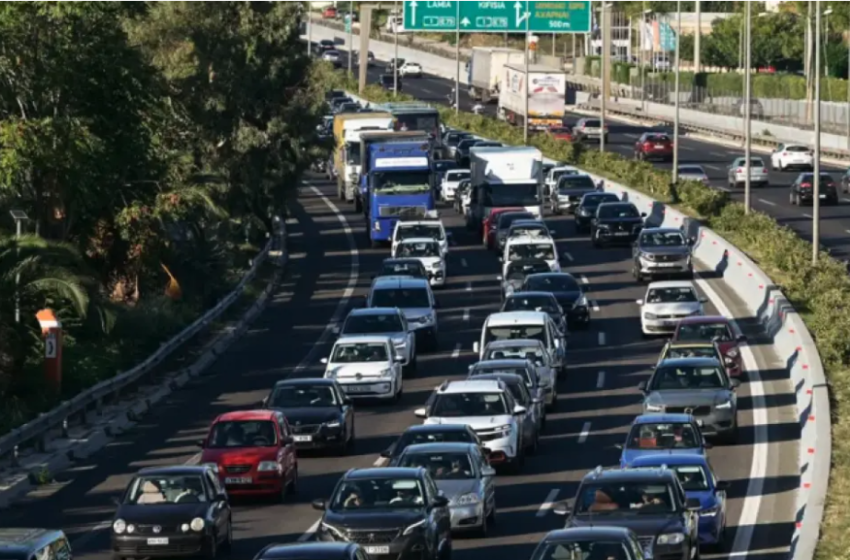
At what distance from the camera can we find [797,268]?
49750 mm

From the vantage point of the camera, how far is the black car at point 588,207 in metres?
68.3

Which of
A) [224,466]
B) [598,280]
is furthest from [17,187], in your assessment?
[598,280]

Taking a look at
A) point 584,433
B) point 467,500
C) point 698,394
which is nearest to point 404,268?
point 584,433

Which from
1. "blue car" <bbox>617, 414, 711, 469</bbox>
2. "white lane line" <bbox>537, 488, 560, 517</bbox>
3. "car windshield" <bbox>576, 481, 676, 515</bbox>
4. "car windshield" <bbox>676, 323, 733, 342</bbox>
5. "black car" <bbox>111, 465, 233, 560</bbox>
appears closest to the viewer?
"car windshield" <bbox>576, 481, 676, 515</bbox>

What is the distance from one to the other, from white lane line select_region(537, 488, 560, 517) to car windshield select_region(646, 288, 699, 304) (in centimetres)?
1747

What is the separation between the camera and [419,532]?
73.6ft

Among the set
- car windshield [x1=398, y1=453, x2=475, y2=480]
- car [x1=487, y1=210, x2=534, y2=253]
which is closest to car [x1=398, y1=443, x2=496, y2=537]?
car windshield [x1=398, y1=453, x2=475, y2=480]

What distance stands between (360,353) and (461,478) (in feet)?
44.5

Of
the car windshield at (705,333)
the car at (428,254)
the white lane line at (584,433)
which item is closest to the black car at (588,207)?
the car at (428,254)

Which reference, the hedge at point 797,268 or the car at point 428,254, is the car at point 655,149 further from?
the car at point 428,254

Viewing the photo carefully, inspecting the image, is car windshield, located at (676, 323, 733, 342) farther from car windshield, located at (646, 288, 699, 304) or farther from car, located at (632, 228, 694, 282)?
car, located at (632, 228, 694, 282)

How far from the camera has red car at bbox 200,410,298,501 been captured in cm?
2838

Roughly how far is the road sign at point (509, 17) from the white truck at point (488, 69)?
75.7 ft

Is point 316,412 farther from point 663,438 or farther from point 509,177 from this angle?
point 509,177
